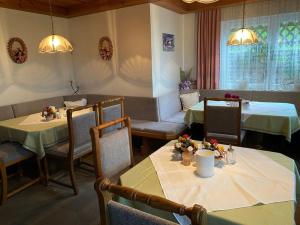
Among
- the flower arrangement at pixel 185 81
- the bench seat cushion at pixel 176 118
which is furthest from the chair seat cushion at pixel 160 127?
the flower arrangement at pixel 185 81

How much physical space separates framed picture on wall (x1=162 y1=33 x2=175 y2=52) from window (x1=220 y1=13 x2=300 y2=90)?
849 mm

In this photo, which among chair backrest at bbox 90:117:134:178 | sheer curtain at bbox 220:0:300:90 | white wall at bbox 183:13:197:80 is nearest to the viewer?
chair backrest at bbox 90:117:134:178

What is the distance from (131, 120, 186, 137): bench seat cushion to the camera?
3.10 meters

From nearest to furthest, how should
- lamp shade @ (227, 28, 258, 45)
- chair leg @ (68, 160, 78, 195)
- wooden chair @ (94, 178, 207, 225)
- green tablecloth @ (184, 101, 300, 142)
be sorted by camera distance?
wooden chair @ (94, 178, 207, 225), chair leg @ (68, 160, 78, 195), green tablecloth @ (184, 101, 300, 142), lamp shade @ (227, 28, 258, 45)

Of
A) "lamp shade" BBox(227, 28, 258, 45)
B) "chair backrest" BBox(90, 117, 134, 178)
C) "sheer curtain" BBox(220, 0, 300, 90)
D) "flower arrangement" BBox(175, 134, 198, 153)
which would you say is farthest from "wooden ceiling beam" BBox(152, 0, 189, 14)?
"flower arrangement" BBox(175, 134, 198, 153)

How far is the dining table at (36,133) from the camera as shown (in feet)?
7.95

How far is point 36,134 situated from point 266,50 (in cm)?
348

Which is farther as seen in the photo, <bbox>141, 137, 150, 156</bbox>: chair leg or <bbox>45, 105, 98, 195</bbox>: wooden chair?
<bbox>141, 137, 150, 156</bbox>: chair leg

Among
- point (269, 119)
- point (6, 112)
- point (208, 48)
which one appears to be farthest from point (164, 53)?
point (6, 112)

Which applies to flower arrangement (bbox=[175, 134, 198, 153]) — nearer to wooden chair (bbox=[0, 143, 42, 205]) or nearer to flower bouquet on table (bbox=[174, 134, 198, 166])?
flower bouquet on table (bbox=[174, 134, 198, 166])

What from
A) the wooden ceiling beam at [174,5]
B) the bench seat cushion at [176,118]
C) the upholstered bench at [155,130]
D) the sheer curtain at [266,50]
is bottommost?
the upholstered bench at [155,130]

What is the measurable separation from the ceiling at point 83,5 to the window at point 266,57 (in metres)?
0.59

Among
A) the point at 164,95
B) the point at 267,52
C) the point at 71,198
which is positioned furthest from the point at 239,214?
the point at 267,52

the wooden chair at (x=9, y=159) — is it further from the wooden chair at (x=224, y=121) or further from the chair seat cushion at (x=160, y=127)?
the wooden chair at (x=224, y=121)
